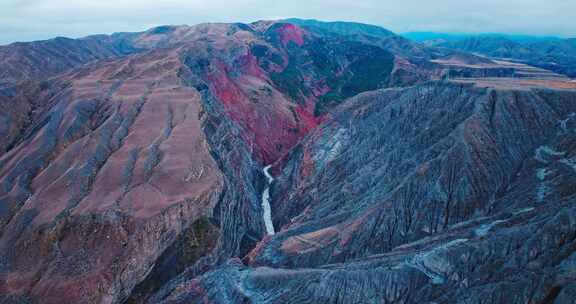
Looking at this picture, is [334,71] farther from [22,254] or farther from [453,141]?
[22,254]

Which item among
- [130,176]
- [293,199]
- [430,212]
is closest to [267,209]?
[293,199]

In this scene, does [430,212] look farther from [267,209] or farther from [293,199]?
[267,209]

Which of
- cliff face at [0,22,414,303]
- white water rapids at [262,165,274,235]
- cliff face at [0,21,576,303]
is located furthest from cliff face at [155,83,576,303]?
cliff face at [0,22,414,303]

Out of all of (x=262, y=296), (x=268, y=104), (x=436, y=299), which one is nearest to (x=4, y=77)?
(x=268, y=104)

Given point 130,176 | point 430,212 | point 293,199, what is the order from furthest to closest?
1. point 293,199
2. point 130,176
3. point 430,212

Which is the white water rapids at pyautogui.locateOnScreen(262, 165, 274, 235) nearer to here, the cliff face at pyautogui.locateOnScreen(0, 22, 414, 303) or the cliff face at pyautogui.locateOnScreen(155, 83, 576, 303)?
the cliff face at pyautogui.locateOnScreen(155, 83, 576, 303)

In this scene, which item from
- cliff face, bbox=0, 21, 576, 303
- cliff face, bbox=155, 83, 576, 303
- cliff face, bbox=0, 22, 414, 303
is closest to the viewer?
cliff face, bbox=155, 83, 576, 303

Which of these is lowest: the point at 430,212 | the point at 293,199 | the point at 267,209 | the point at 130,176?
the point at 267,209

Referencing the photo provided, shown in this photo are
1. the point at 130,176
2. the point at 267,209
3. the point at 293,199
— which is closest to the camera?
the point at 130,176

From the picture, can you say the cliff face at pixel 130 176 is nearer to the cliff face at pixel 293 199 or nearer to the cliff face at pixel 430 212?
the cliff face at pixel 293 199
